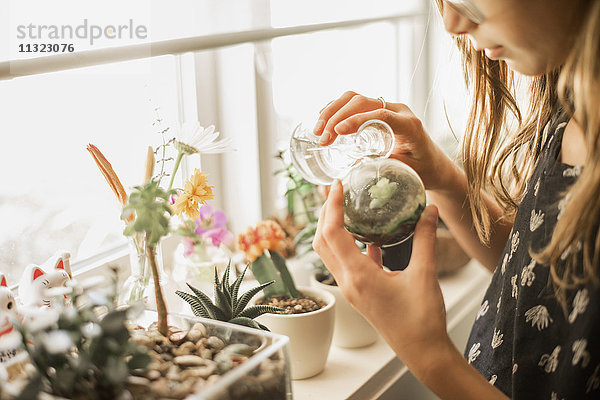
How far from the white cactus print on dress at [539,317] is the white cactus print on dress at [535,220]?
4.3 inches

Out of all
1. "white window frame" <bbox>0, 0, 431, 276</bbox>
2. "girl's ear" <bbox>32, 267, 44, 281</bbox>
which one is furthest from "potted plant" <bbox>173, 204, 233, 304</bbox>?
"girl's ear" <bbox>32, 267, 44, 281</bbox>

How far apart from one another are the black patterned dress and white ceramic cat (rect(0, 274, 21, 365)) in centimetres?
61

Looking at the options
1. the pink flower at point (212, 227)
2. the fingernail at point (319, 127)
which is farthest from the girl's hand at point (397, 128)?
the pink flower at point (212, 227)

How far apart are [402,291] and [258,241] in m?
0.43

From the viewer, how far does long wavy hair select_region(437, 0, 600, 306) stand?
0.72 meters

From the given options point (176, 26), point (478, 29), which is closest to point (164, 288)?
point (176, 26)

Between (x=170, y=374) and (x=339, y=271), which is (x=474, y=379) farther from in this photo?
(x=170, y=374)

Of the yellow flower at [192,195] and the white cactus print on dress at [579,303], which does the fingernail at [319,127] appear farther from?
the white cactus print on dress at [579,303]

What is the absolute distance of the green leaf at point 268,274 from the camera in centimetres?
104

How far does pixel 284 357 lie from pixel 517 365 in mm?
349

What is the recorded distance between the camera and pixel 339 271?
2.53 ft

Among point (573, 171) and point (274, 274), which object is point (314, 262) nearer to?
point (274, 274)

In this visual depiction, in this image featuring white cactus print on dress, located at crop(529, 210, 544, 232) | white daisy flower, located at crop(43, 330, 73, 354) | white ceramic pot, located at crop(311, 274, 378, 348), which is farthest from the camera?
white ceramic pot, located at crop(311, 274, 378, 348)

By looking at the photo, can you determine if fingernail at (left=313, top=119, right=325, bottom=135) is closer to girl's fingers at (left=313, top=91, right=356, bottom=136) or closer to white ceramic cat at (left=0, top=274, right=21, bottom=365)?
girl's fingers at (left=313, top=91, right=356, bottom=136)
